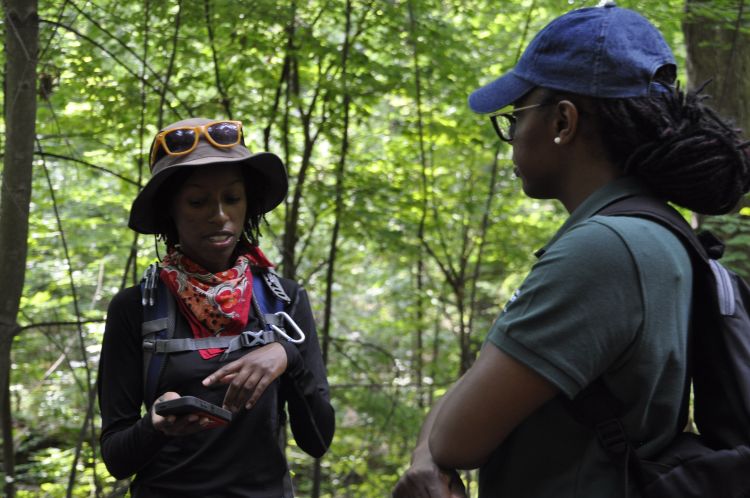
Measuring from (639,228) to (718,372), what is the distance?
1.06ft

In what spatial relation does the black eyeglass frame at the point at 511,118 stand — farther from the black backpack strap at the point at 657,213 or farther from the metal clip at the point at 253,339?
the metal clip at the point at 253,339

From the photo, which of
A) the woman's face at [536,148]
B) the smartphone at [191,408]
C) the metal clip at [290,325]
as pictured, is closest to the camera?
the woman's face at [536,148]

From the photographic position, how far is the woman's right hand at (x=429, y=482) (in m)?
1.49

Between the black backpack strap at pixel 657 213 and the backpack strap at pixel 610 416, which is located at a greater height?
the black backpack strap at pixel 657 213

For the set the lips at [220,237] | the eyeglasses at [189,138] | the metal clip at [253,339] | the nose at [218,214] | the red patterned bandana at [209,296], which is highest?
the eyeglasses at [189,138]

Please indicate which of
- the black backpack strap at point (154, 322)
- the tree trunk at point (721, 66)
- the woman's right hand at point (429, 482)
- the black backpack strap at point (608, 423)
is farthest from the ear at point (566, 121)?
the tree trunk at point (721, 66)

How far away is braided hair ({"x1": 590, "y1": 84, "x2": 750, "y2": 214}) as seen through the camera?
1464 mm

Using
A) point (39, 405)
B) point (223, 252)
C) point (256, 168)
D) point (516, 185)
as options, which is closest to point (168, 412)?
point (223, 252)

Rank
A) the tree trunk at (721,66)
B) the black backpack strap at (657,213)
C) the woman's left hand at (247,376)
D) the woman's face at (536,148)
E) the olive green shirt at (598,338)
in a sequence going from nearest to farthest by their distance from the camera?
the olive green shirt at (598,338)
the black backpack strap at (657,213)
the woman's face at (536,148)
the woman's left hand at (247,376)
the tree trunk at (721,66)

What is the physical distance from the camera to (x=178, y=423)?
77.5 inches

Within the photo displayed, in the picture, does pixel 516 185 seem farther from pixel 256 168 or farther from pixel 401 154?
pixel 256 168

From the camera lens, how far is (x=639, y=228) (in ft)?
4.50

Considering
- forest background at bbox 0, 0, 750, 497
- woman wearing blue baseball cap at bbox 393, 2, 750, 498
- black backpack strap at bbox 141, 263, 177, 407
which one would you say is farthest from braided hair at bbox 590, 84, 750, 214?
forest background at bbox 0, 0, 750, 497

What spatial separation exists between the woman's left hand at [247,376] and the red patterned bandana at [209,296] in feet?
0.49
